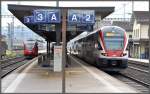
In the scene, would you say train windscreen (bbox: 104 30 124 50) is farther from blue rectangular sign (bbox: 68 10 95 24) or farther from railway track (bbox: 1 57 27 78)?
railway track (bbox: 1 57 27 78)

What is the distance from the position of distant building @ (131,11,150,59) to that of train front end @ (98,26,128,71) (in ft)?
112

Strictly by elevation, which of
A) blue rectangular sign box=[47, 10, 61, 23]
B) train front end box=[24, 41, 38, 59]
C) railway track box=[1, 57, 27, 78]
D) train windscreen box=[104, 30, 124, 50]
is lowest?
railway track box=[1, 57, 27, 78]

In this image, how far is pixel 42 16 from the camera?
77.2 feet

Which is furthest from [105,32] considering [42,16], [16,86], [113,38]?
[16,86]

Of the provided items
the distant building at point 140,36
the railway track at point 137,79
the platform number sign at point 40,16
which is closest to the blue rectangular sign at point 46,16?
the platform number sign at point 40,16

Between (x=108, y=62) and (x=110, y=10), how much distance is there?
4.14m

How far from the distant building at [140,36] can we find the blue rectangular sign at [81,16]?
37.4 m

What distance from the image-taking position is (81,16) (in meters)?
23.7

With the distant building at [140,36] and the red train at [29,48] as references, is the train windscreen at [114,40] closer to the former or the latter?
the red train at [29,48]

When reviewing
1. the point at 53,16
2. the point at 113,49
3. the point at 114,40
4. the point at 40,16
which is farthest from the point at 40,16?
the point at 114,40

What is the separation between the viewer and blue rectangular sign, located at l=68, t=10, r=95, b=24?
23.5m

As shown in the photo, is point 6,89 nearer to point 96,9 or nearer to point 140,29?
point 96,9

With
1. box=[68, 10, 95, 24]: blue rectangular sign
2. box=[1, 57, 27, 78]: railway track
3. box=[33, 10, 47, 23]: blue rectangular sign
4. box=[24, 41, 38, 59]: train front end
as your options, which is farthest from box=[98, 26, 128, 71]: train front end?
box=[24, 41, 38, 59]: train front end

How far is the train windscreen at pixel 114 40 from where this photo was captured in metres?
26.8
